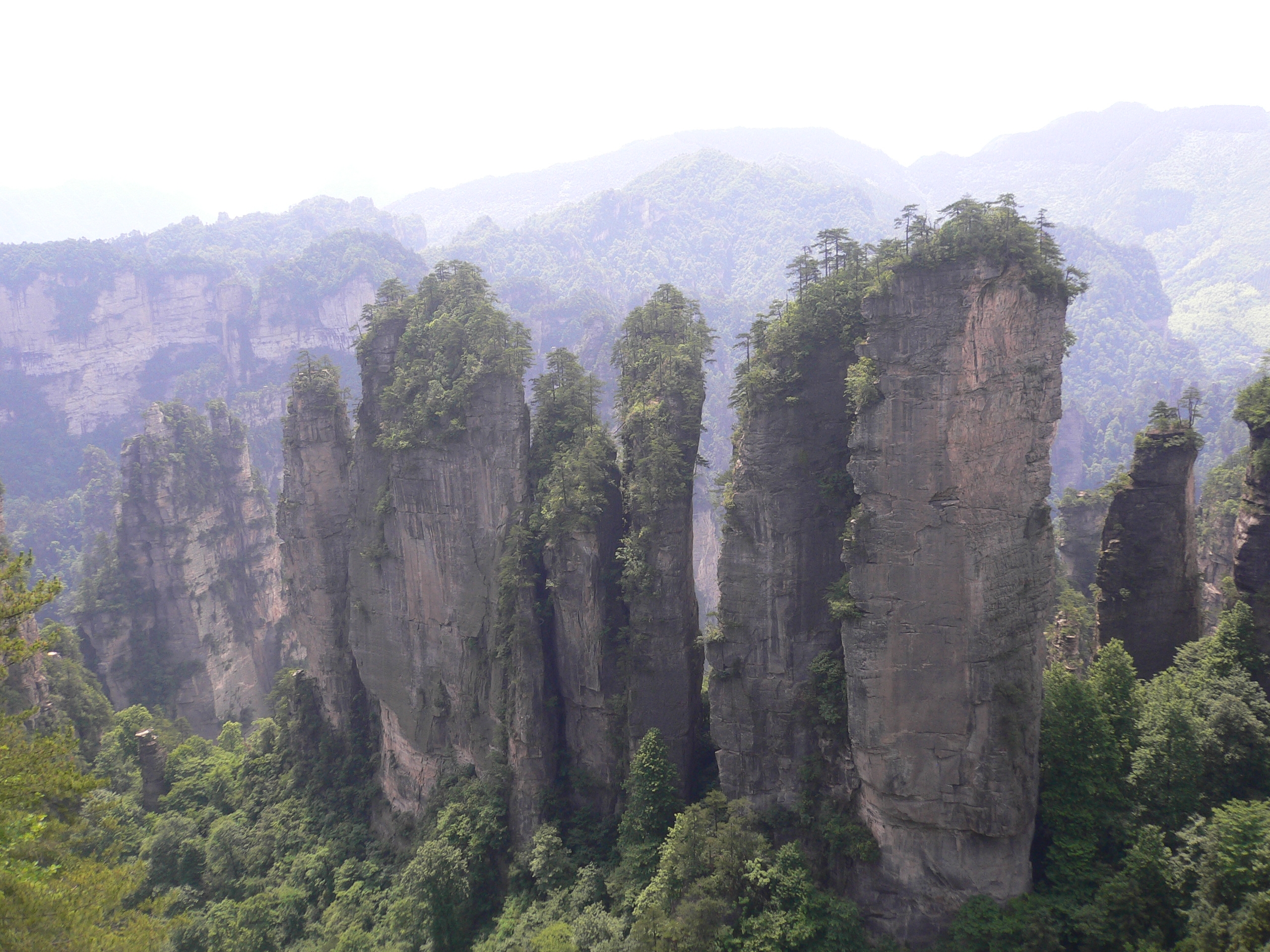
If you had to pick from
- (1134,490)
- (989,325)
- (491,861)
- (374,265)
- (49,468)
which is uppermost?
(374,265)

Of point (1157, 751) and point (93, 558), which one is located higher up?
point (1157, 751)

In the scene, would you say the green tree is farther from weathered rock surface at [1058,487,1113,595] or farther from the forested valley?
weathered rock surface at [1058,487,1113,595]

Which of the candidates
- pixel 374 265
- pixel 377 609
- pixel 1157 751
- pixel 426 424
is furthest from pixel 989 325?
pixel 374 265

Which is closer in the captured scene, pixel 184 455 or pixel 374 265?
pixel 184 455

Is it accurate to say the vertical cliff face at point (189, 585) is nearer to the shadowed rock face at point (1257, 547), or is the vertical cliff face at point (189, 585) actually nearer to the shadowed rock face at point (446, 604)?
the shadowed rock face at point (446, 604)

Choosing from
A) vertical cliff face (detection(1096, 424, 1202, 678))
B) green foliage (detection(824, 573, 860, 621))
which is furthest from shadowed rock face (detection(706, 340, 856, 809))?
vertical cliff face (detection(1096, 424, 1202, 678))

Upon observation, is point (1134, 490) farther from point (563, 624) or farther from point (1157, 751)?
point (563, 624)
